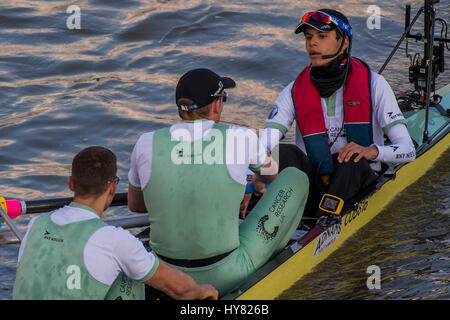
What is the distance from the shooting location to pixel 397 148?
5.95 m

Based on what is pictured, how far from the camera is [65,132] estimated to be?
10320 mm

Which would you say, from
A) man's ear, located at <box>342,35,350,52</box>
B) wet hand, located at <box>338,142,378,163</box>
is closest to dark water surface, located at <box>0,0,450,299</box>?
wet hand, located at <box>338,142,378,163</box>

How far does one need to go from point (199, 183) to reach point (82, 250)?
0.87 metres

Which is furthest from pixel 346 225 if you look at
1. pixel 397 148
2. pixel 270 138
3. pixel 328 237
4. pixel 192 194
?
pixel 192 194

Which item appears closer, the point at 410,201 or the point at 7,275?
the point at 7,275

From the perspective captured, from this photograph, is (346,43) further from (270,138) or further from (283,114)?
(270,138)

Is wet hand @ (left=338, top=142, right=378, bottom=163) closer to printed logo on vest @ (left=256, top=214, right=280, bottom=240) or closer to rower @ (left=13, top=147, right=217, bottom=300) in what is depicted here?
printed logo on vest @ (left=256, top=214, right=280, bottom=240)

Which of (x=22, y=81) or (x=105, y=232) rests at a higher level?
(x=105, y=232)

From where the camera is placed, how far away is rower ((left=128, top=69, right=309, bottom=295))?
429 centimetres

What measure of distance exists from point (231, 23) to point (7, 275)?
964 centimetres

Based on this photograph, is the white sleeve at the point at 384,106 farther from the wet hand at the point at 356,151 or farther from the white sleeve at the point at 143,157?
the white sleeve at the point at 143,157

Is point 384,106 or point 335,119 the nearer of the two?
point 384,106
